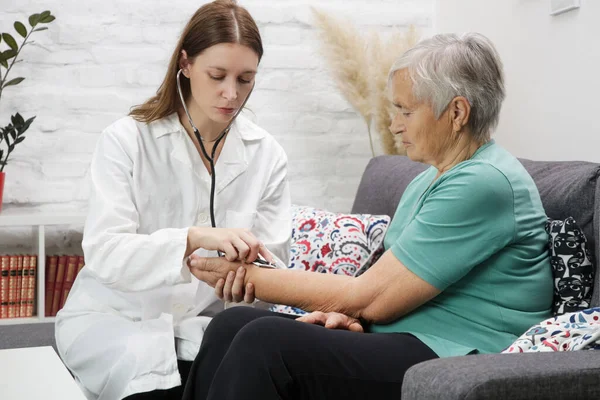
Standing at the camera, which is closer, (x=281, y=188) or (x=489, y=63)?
(x=489, y=63)

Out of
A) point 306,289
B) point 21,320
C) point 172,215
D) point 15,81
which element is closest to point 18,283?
point 21,320

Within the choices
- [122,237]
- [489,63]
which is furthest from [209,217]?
[489,63]

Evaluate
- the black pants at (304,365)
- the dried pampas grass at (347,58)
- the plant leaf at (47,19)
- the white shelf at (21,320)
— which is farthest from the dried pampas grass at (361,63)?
the black pants at (304,365)

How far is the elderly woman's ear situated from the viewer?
163 cm

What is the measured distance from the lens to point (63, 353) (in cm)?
184

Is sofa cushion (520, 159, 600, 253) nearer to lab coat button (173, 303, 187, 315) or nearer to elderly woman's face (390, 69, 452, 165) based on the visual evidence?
elderly woman's face (390, 69, 452, 165)

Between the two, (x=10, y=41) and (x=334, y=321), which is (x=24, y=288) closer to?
(x=10, y=41)

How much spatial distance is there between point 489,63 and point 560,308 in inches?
20.7

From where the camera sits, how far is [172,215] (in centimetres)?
190

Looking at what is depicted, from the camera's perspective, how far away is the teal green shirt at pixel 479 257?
1.50 meters

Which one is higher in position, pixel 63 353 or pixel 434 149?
pixel 434 149

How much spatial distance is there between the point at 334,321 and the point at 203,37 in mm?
748

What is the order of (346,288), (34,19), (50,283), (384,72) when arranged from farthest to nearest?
1. (384,72)
2. (50,283)
3. (34,19)
4. (346,288)

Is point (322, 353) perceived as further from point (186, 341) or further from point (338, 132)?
point (338, 132)
